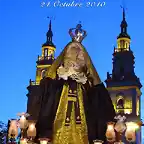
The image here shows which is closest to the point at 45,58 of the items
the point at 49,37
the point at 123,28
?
the point at 49,37

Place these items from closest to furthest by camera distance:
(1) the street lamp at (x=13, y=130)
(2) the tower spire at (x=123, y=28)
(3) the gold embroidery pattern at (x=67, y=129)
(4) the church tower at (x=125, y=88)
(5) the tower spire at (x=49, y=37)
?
(3) the gold embroidery pattern at (x=67, y=129)
(1) the street lamp at (x=13, y=130)
(4) the church tower at (x=125, y=88)
(2) the tower spire at (x=123, y=28)
(5) the tower spire at (x=49, y=37)

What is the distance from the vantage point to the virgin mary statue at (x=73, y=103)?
18875mm

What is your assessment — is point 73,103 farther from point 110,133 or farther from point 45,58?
point 45,58

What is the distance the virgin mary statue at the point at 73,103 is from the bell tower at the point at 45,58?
5159cm

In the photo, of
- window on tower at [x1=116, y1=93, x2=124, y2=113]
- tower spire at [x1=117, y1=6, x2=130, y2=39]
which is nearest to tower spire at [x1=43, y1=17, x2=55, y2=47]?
tower spire at [x1=117, y1=6, x2=130, y2=39]

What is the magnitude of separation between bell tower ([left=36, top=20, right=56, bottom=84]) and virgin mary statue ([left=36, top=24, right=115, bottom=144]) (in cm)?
5159

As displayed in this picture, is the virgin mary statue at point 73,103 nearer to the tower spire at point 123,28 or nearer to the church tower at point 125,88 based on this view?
the church tower at point 125,88

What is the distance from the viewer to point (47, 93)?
19.8m

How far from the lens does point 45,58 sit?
74250mm

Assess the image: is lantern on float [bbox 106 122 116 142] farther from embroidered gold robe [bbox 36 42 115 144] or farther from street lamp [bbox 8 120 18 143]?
street lamp [bbox 8 120 18 143]

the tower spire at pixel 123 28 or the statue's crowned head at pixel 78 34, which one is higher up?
the tower spire at pixel 123 28

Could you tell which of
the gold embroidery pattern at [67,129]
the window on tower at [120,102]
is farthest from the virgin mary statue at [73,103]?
the window on tower at [120,102]

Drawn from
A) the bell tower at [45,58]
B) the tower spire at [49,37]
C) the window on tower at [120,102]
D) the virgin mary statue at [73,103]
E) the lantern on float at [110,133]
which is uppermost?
the tower spire at [49,37]

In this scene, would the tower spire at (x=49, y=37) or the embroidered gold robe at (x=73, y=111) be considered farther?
the tower spire at (x=49, y=37)
